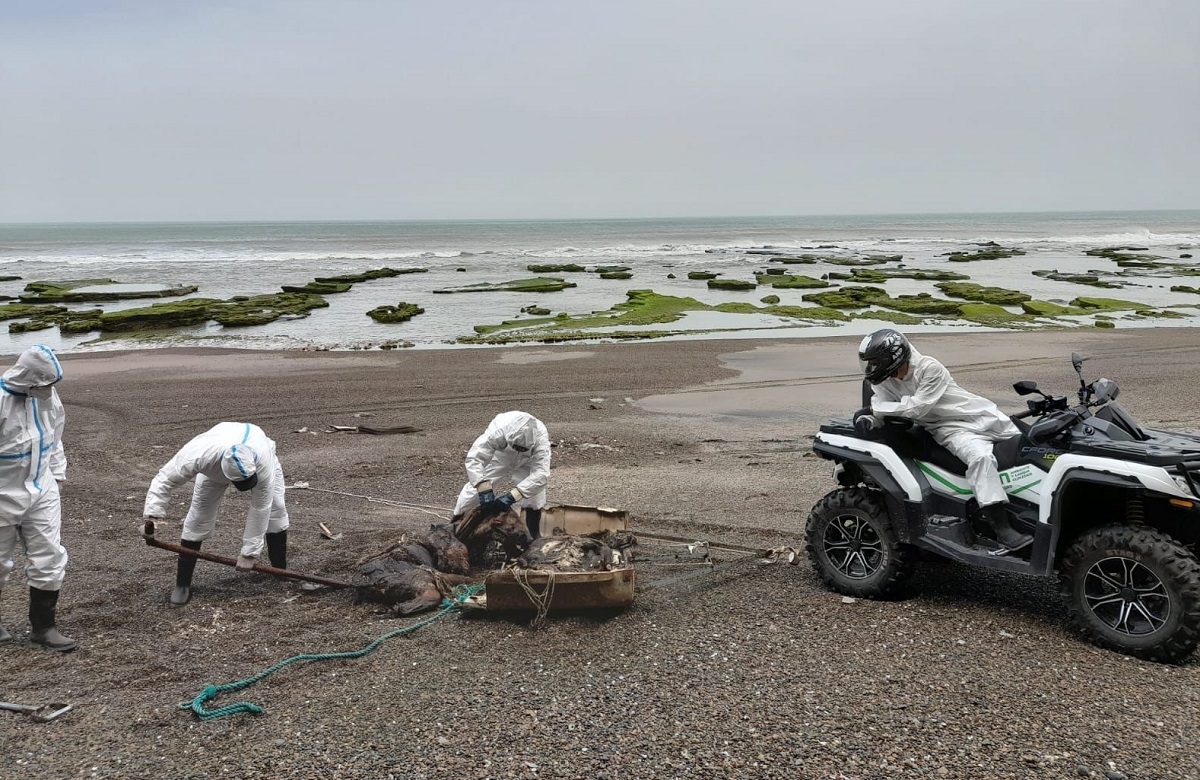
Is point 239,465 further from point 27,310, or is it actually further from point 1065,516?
point 27,310

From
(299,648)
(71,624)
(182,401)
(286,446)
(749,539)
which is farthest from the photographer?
(182,401)

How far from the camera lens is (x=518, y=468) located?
8.79 m

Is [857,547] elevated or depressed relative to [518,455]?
depressed

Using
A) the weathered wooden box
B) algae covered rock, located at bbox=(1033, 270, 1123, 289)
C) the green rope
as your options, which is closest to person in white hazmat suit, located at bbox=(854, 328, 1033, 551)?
the weathered wooden box

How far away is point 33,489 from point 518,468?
3992 mm

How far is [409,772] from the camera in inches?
187

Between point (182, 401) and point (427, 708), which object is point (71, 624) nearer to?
point (427, 708)

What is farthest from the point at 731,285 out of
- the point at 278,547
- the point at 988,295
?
the point at 278,547

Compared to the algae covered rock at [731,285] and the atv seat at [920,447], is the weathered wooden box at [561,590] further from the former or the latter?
the algae covered rock at [731,285]

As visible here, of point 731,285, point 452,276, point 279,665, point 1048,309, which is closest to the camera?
point 279,665

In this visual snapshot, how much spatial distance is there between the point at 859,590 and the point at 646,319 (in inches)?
992

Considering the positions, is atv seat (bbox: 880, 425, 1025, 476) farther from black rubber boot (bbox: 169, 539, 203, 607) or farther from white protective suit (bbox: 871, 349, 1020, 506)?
black rubber boot (bbox: 169, 539, 203, 607)

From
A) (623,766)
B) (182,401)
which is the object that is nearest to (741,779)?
(623,766)

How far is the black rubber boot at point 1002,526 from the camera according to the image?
631cm
